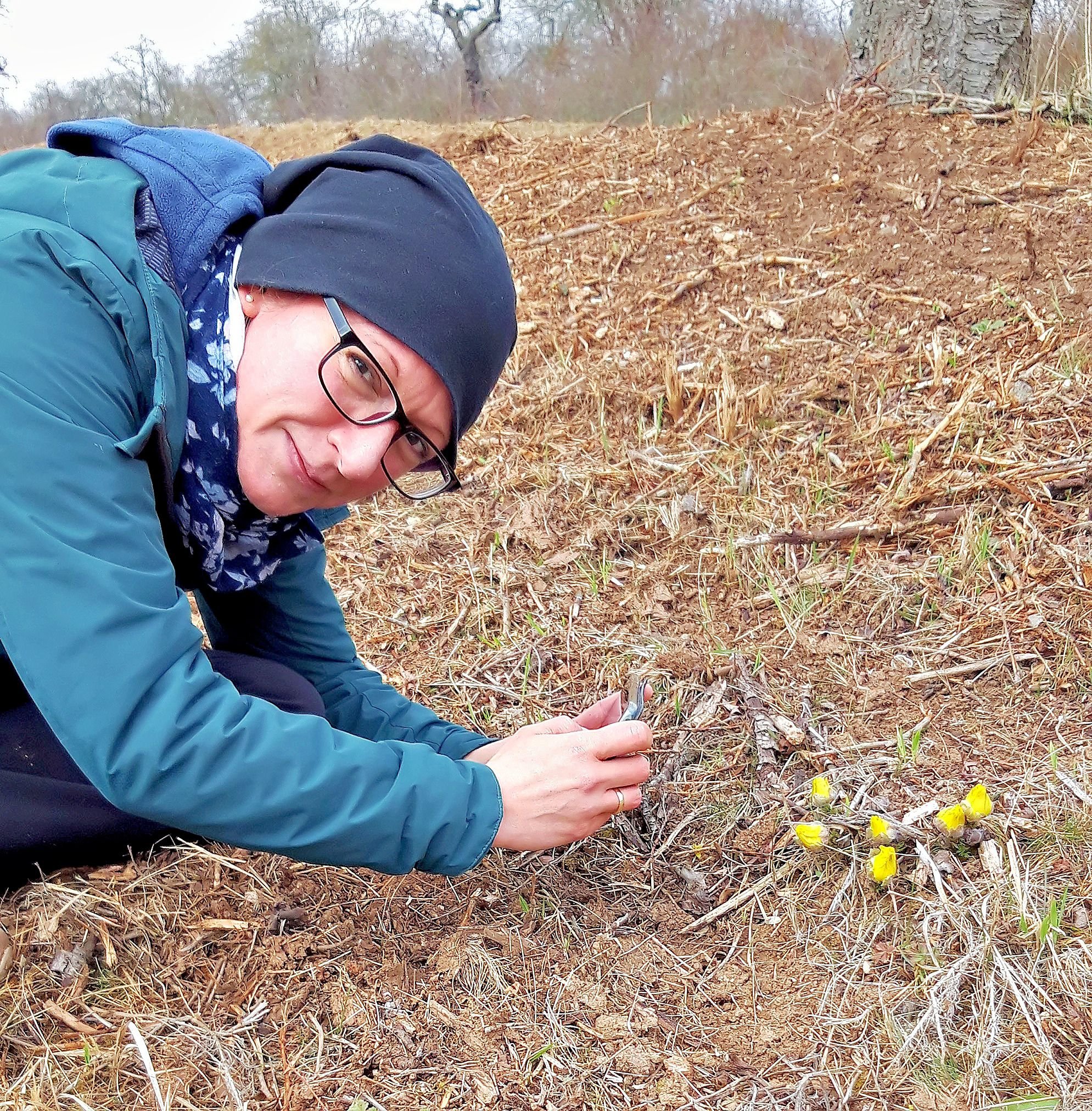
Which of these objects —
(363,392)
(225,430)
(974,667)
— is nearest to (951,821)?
(974,667)

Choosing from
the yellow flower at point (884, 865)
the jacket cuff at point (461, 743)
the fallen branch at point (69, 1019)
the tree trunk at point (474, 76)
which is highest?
the tree trunk at point (474, 76)

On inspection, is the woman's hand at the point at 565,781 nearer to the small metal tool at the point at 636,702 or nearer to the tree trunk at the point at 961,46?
the small metal tool at the point at 636,702

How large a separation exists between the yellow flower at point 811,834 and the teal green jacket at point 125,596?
577 millimetres

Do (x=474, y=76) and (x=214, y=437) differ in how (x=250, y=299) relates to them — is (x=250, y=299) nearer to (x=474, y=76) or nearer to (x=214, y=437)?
(x=214, y=437)

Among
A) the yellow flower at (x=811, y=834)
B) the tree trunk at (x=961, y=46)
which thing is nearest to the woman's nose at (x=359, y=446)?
the yellow flower at (x=811, y=834)

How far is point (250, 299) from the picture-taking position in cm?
136

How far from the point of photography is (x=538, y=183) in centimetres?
443

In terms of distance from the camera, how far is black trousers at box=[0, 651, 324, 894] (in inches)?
66.3

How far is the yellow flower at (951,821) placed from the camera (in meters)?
1.62

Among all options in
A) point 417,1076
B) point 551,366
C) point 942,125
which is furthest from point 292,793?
point 942,125

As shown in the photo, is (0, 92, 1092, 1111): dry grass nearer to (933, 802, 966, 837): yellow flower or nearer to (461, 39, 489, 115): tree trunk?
(933, 802, 966, 837): yellow flower

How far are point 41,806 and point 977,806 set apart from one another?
1.64m

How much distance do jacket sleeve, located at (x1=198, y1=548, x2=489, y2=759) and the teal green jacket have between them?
53 centimetres

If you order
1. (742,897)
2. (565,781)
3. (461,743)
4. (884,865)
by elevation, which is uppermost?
(565,781)
